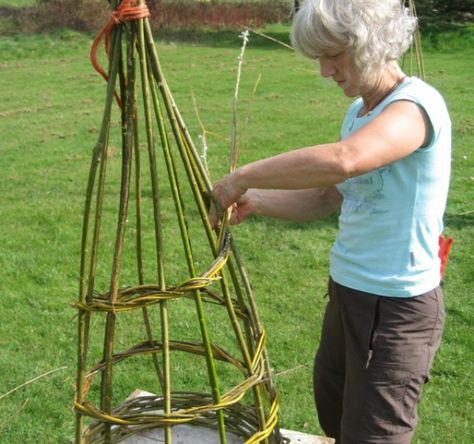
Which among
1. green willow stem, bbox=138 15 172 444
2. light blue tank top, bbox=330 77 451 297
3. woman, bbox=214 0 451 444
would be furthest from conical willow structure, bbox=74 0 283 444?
light blue tank top, bbox=330 77 451 297

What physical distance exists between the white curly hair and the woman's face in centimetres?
2

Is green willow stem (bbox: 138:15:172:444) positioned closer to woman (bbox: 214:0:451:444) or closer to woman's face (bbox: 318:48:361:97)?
woman (bbox: 214:0:451:444)

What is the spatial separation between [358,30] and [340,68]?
125 mm

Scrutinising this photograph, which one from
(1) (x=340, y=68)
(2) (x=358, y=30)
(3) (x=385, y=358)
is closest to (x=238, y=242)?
(3) (x=385, y=358)

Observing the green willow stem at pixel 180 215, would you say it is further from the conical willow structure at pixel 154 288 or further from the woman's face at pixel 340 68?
the woman's face at pixel 340 68

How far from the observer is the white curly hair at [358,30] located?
169 centimetres

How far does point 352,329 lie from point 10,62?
1405 centimetres

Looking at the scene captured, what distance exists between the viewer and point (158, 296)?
1.64 meters

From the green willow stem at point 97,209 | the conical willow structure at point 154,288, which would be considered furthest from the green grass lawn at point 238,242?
the green willow stem at point 97,209

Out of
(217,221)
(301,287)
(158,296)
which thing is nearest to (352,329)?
(217,221)

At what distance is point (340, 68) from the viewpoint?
1790 mm

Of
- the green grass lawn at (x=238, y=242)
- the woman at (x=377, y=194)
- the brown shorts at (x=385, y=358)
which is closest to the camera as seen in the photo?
the woman at (x=377, y=194)

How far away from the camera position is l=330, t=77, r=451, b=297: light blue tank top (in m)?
1.79

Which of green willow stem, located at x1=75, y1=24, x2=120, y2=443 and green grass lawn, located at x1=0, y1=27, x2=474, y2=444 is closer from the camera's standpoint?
green willow stem, located at x1=75, y1=24, x2=120, y2=443
